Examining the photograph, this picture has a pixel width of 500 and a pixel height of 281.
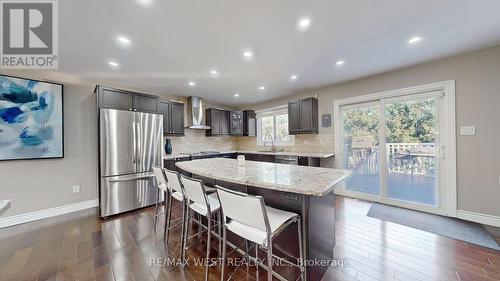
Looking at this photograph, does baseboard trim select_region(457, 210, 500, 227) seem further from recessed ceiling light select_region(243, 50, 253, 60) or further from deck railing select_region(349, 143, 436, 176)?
recessed ceiling light select_region(243, 50, 253, 60)

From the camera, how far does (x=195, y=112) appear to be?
16.3ft

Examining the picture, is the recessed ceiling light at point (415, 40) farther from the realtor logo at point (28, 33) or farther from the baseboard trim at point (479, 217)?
the realtor logo at point (28, 33)

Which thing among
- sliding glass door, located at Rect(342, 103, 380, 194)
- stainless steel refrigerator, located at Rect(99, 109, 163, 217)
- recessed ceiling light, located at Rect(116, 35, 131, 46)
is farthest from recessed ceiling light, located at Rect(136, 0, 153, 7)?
sliding glass door, located at Rect(342, 103, 380, 194)

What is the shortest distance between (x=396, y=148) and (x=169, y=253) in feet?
13.1

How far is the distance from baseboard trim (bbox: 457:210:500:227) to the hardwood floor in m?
0.90

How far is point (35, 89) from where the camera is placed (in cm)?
298

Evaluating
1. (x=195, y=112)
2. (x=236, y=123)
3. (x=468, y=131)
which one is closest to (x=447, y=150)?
(x=468, y=131)

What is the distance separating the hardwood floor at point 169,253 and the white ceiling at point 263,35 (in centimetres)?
245

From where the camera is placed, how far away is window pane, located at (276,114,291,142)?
5316mm

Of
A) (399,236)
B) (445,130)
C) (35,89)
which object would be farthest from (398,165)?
(35,89)

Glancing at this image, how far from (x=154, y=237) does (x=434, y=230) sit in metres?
3.70

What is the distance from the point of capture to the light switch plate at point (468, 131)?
2672 millimetres

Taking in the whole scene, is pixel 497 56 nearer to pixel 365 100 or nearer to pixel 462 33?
pixel 462 33

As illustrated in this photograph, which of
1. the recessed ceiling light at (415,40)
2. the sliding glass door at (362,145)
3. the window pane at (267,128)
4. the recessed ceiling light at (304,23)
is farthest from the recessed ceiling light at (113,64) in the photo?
the sliding glass door at (362,145)
